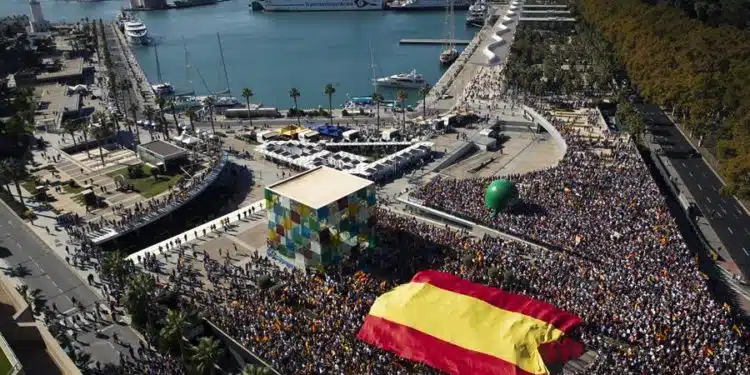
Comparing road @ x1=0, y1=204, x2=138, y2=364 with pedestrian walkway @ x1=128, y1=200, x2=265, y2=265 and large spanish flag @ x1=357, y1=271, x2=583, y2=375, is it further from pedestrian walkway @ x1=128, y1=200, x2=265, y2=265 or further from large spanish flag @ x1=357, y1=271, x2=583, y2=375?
large spanish flag @ x1=357, y1=271, x2=583, y2=375

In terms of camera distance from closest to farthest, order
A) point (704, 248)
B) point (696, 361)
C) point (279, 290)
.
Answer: point (696, 361) < point (279, 290) < point (704, 248)

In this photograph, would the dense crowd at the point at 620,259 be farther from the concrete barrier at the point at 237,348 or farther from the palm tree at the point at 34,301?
the palm tree at the point at 34,301

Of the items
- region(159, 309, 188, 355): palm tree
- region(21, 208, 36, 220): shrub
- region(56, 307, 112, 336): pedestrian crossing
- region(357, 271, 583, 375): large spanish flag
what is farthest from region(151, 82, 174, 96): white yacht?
region(357, 271, 583, 375): large spanish flag

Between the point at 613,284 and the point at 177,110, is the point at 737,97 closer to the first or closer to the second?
the point at 613,284

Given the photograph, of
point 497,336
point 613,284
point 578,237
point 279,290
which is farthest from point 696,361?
point 279,290

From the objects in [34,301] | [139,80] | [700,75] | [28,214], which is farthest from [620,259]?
[139,80]

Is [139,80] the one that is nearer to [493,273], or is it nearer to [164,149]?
[164,149]

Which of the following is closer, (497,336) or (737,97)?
(497,336)
